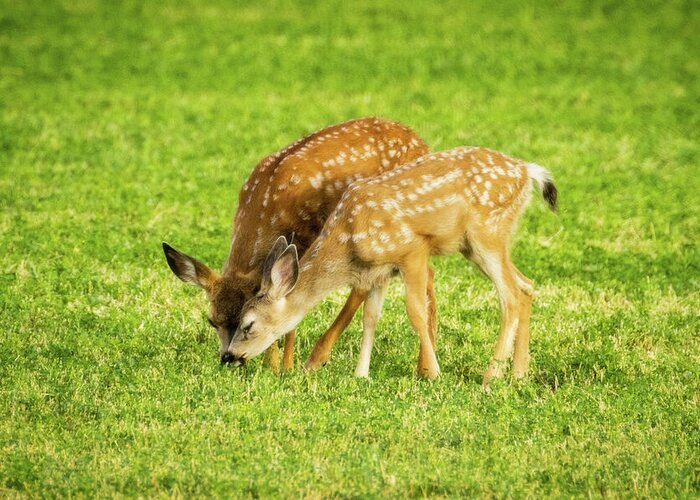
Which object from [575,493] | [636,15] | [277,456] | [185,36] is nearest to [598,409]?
[575,493]

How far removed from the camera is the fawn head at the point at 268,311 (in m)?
8.12

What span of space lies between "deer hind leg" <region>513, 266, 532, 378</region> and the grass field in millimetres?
174

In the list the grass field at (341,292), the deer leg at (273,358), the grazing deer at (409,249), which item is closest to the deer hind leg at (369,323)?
the grazing deer at (409,249)

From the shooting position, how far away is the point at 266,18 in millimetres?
22641

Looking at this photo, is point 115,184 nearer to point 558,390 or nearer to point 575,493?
point 558,390

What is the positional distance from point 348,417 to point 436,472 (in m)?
0.93

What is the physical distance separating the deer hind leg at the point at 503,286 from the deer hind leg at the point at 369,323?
2.23 feet

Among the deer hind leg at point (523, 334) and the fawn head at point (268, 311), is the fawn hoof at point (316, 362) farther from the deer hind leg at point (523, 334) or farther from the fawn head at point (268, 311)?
the deer hind leg at point (523, 334)

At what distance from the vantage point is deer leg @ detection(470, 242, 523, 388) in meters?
8.66

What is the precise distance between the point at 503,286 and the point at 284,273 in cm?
158

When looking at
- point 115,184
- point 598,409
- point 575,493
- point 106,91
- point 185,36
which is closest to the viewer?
point 575,493

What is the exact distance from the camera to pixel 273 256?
8078mm

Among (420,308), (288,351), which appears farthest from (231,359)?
(420,308)

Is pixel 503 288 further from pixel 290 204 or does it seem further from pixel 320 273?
pixel 290 204
